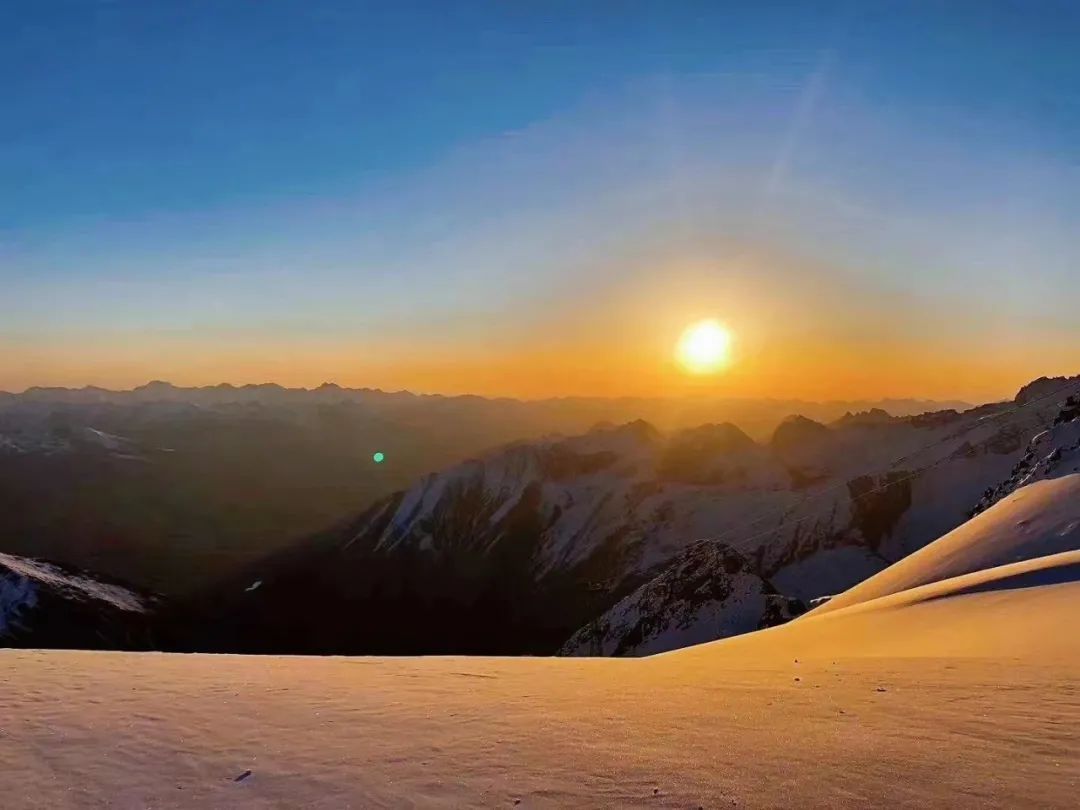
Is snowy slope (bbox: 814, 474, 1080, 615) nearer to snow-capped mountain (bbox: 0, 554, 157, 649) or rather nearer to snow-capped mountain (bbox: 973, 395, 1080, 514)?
snow-capped mountain (bbox: 973, 395, 1080, 514)

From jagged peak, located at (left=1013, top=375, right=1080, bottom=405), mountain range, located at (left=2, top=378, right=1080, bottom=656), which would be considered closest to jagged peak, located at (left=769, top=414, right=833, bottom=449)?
mountain range, located at (left=2, top=378, right=1080, bottom=656)

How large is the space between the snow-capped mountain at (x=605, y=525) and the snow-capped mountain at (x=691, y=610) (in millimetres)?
29674

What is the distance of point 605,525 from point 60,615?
99.1m

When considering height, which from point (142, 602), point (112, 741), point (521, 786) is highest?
point (521, 786)

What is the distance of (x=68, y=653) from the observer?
17.4 metres

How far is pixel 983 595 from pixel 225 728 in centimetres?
1607

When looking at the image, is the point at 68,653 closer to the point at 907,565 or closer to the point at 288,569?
the point at 907,565

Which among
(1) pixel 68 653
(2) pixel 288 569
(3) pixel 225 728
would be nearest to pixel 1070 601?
(3) pixel 225 728

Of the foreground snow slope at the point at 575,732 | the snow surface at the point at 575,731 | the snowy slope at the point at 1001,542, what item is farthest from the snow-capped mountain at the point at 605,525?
the foreground snow slope at the point at 575,732

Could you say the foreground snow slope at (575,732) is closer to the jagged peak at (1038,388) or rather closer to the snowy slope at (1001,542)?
the snowy slope at (1001,542)

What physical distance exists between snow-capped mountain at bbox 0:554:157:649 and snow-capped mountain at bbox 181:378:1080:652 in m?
19.5

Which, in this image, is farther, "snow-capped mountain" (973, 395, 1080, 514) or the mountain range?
the mountain range

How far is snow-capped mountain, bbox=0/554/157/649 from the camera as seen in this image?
111875 mm

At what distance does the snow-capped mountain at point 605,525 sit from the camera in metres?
128
